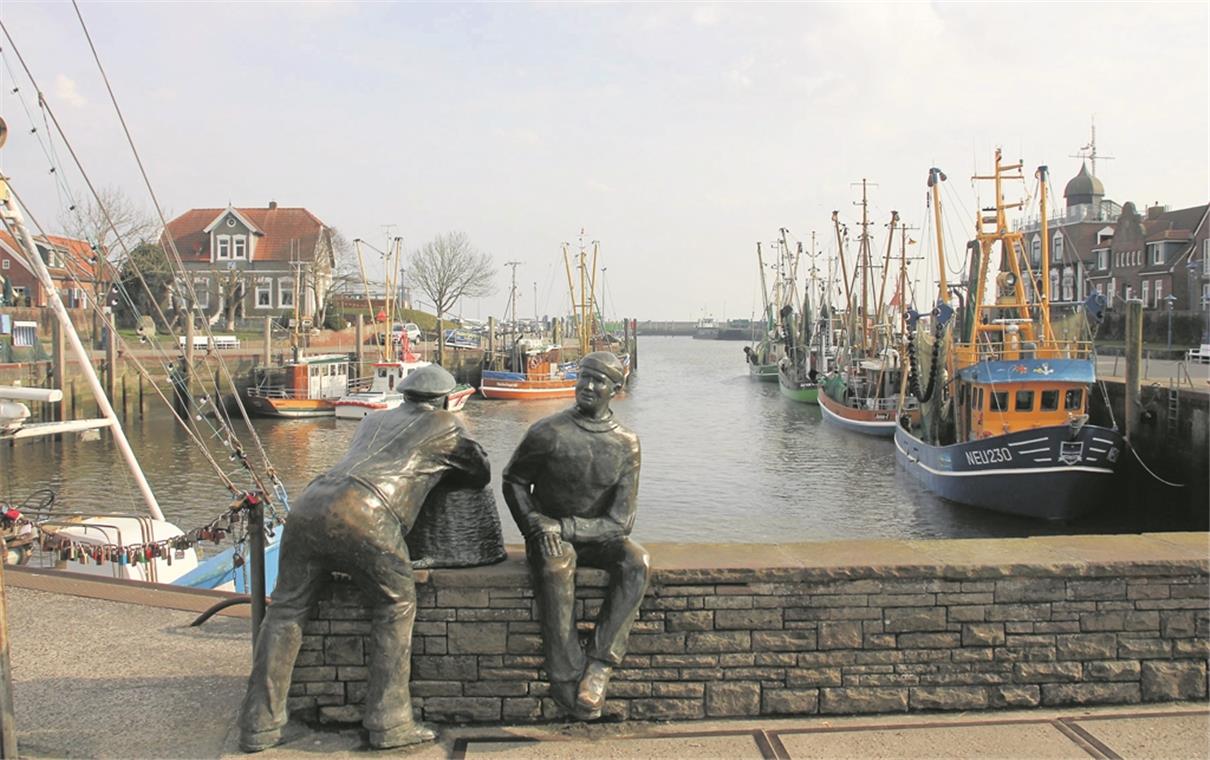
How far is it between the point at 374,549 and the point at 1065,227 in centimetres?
7674

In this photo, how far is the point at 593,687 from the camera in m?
4.41

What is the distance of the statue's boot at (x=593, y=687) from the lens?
172 inches

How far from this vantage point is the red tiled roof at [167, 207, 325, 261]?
2440 inches

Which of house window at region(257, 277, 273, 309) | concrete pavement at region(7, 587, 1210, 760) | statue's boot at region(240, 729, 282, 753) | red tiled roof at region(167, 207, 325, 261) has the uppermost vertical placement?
red tiled roof at region(167, 207, 325, 261)

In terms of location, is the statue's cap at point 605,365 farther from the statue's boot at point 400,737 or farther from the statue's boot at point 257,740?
the statue's boot at point 257,740

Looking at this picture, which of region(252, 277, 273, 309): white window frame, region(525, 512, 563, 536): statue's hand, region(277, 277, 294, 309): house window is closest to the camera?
region(525, 512, 563, 536): statue's hand

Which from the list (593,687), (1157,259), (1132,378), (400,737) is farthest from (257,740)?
(1157,259)

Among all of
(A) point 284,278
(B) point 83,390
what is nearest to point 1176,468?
(B) point 83,390

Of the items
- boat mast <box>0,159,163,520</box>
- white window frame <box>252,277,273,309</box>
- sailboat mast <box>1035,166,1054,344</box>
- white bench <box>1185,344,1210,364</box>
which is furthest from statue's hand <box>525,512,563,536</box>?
white window frame <box>252,277,273,309</box>

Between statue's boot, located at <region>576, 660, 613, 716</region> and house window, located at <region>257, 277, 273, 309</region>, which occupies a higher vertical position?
house window, located at <region>257, 277, 273, 309</region>

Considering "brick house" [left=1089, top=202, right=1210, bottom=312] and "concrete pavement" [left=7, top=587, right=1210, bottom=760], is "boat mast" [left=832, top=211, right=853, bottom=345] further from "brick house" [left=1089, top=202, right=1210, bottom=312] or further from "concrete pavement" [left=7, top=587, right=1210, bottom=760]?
"concrete pavement" [left=7, top=587, right=1210, bottom=760]

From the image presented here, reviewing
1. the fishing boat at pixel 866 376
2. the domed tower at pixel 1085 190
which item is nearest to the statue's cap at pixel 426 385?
the fishing boat at pixel 866 376

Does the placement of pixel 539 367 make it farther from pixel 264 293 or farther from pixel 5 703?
pixel 5 703

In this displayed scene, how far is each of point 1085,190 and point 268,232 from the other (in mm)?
62416
